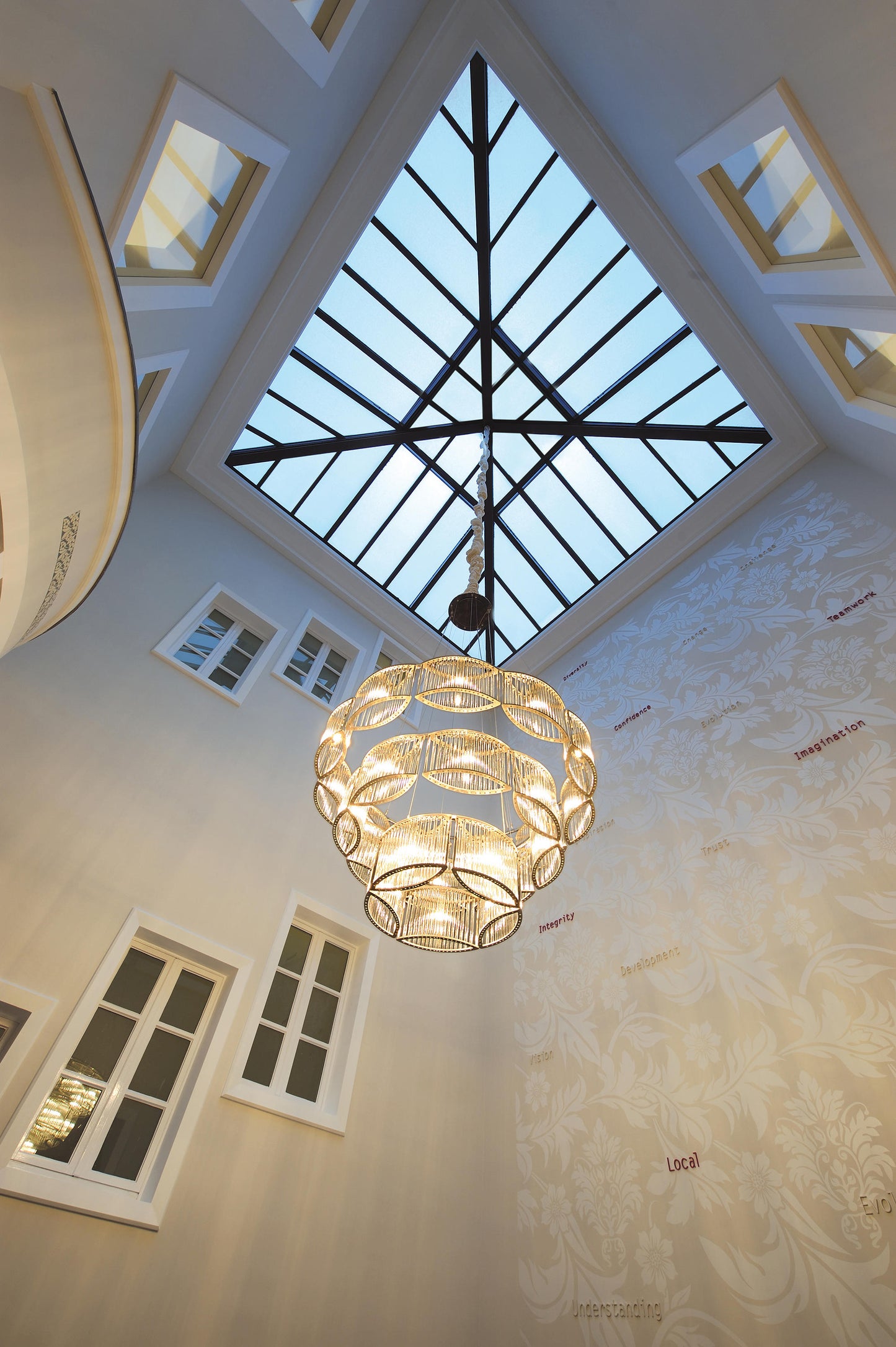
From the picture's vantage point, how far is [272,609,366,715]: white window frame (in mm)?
6977

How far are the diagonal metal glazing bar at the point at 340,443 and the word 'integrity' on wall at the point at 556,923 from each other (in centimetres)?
534

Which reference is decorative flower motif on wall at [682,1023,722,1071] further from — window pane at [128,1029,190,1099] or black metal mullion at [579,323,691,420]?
black metal mullion at [579,323,691,420]

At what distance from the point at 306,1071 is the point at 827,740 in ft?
15.0

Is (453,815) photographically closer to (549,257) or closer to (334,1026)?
(334,1026)

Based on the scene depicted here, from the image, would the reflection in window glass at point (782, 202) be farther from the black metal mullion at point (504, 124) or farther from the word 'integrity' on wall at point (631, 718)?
the word 'integrity' on wall at point (631, 718)

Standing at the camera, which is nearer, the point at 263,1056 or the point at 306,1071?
the point at 263,1056

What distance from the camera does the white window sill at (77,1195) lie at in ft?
11.4

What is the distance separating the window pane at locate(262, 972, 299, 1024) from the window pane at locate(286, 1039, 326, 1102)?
0.24 m

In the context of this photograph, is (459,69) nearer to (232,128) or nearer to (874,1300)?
(232,128)

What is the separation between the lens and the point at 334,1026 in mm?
5406

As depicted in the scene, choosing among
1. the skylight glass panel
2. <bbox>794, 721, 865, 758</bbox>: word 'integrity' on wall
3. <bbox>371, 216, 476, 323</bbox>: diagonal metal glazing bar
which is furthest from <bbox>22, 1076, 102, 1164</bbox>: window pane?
<bbox>371, 216, 476, 323</bbox>: diagonal metal glazing bar

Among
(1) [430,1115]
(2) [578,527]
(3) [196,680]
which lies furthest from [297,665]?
(1) [430,1115]

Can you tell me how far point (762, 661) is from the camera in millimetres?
5984

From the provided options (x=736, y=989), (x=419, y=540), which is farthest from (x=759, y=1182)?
(x=419, y=540)
